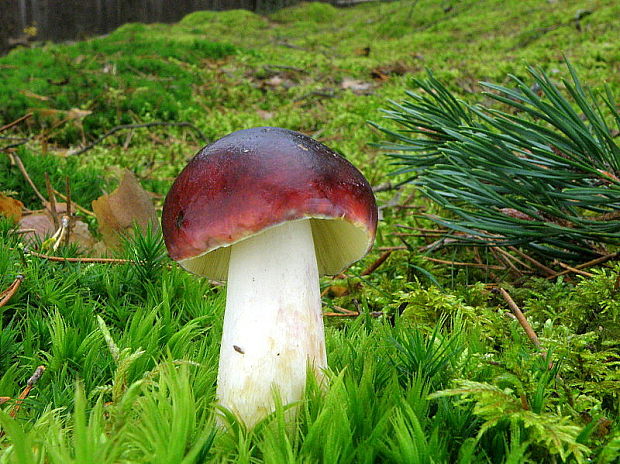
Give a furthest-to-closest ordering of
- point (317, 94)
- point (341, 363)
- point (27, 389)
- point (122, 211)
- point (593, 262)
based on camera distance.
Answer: point (317, 94) → point (122, 211) → point (593, 262) → point (341, 363) → point (27, 389)

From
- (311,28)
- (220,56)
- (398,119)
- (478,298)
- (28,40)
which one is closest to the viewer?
(478,298)

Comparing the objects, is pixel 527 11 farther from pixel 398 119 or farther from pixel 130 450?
pixel 130 450

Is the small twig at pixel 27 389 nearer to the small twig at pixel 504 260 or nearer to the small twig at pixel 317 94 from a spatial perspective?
the small twig at pixel 504 260

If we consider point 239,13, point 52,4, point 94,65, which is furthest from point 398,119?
point 52,4

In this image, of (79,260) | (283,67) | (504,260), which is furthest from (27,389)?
(283,67)

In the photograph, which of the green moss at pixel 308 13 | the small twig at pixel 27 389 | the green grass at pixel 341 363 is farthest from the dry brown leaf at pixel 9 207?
the green moss at pixel 308 13

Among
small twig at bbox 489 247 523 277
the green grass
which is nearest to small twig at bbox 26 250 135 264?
the green grass

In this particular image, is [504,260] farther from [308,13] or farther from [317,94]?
[308,13]
